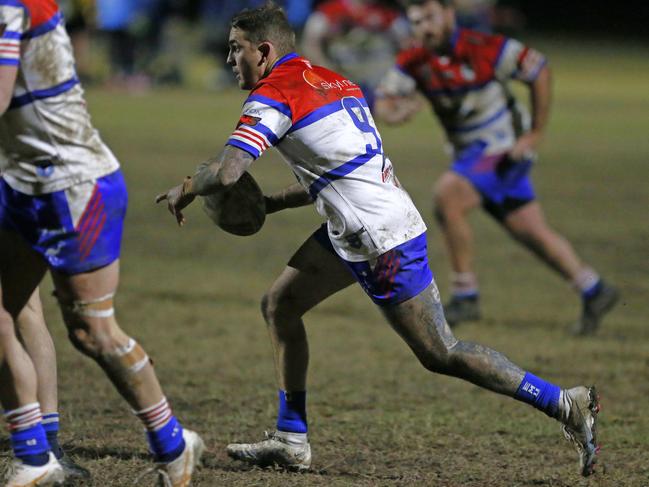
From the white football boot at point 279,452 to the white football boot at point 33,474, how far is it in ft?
3.03

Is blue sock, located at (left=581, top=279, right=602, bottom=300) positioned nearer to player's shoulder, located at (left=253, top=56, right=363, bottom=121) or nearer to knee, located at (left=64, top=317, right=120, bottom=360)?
player's shoulder, located at (left=253, top=56, right=363, bottom=121)

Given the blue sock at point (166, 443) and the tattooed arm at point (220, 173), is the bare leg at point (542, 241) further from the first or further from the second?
the blue sock at point (166, 443)

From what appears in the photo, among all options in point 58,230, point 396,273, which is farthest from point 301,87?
point 58,230

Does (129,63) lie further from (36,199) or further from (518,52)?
(36,199)

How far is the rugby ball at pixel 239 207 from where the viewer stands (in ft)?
16.2

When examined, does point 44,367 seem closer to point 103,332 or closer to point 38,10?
point 103,332

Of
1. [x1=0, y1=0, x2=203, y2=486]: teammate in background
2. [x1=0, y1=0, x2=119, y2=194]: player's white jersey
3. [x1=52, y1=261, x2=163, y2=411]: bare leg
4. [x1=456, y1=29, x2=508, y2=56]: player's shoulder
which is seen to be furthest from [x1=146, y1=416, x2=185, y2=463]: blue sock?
[x1=456, y1=29, x2=508, y2=56]: player's shoulder

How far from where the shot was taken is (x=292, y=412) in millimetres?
5090

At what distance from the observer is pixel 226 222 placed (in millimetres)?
5000

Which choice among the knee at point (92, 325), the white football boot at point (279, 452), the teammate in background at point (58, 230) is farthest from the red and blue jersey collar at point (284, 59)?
the white football boot at point (279, 452)

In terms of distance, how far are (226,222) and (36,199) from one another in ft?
3.11

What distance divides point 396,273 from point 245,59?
3.40 ft

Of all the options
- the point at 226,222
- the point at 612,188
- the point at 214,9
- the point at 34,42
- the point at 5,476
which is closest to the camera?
the point at 34,42

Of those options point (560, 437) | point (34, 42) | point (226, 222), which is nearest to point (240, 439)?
point (226, 222)
